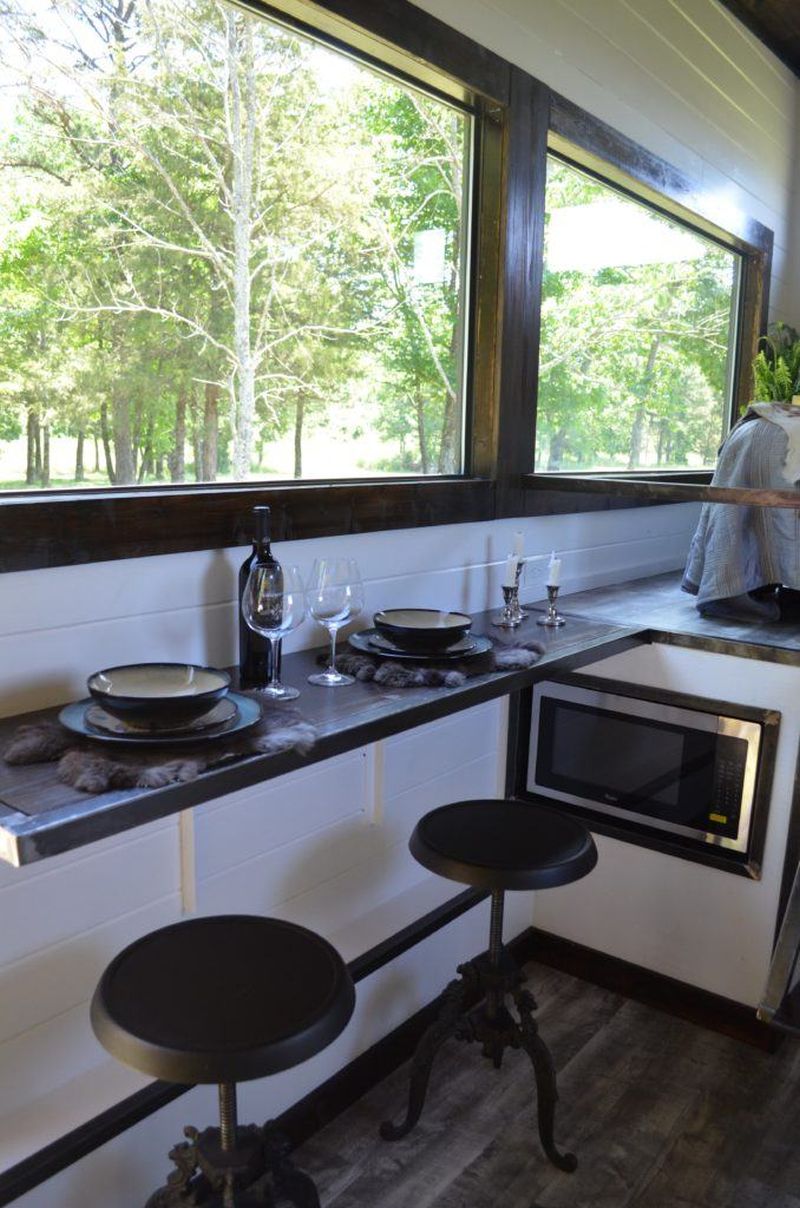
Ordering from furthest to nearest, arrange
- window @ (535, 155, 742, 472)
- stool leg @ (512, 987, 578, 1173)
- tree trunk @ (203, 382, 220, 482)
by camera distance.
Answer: window @ (535, 155, 742, 472)
stool leg @ (512, 987, 578, 1173)
tree trunk @ (203, 382, 220, 482)

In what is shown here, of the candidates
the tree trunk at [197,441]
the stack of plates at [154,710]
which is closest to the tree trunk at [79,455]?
the tree trunk at [197,441]

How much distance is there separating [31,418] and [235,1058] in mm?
1002

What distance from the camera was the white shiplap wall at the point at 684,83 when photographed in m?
2.39

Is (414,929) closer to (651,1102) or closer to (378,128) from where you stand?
(651,1102)

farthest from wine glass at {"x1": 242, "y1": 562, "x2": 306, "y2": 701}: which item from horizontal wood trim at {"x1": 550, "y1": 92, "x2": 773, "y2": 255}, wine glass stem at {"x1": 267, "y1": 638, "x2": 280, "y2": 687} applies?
horizontal wood trim at {"x1": 550, "y1": 92, "x2": 773, "y2": 255}

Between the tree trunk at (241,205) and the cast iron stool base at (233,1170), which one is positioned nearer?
the cast iron stool base at (233,1170)

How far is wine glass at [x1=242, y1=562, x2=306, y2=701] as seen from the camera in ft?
5.21

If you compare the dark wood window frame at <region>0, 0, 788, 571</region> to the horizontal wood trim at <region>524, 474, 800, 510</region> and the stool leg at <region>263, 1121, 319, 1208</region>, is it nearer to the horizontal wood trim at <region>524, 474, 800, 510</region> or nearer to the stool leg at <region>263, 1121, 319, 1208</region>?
the horizontal wood trim at <region>524, 474, 800, 510</region>

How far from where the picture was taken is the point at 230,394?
71.0 inches

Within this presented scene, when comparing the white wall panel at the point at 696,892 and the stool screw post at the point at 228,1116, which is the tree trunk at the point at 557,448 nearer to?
the white wall panel at the point at 696,892

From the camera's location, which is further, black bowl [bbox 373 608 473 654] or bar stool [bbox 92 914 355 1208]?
black bowl [bbox 373 608 473 654]

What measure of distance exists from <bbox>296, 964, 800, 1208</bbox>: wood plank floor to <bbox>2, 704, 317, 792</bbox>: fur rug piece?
1054 mm

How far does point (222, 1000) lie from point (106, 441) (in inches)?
35.9

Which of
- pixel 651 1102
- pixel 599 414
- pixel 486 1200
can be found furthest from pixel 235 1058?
pixel 599 414
